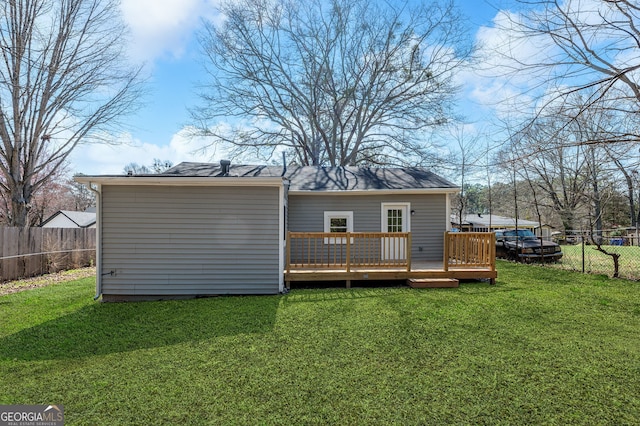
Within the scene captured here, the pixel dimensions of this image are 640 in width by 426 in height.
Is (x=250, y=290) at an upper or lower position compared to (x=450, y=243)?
lower

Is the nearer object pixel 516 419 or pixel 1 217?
pixel 516 419

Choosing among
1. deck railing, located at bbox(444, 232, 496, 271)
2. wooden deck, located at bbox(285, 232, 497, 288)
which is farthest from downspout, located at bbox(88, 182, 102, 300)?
deck railing, located at bbox(444, 232, 496, 271)

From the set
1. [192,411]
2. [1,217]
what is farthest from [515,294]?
[1,217]

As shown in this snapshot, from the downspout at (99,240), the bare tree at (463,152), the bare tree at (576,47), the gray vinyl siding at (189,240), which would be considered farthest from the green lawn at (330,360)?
the bare tree at (463,152)

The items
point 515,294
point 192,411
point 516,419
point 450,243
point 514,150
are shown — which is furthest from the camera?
point 450,243

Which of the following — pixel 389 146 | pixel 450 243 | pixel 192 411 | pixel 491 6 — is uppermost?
pixel 389 146

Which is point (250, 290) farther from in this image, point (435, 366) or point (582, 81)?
point (582, 81)

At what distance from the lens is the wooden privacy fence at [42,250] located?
27.3ft

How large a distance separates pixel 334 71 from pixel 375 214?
1151 cm

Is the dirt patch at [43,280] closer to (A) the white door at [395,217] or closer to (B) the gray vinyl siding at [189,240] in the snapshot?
(B) the gray vinyl siding at [189,240]

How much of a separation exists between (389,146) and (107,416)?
1770 cm

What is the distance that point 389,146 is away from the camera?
18.3m

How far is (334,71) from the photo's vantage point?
699 inches

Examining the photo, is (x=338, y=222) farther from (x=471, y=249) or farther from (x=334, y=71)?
(x=334, y=71)
